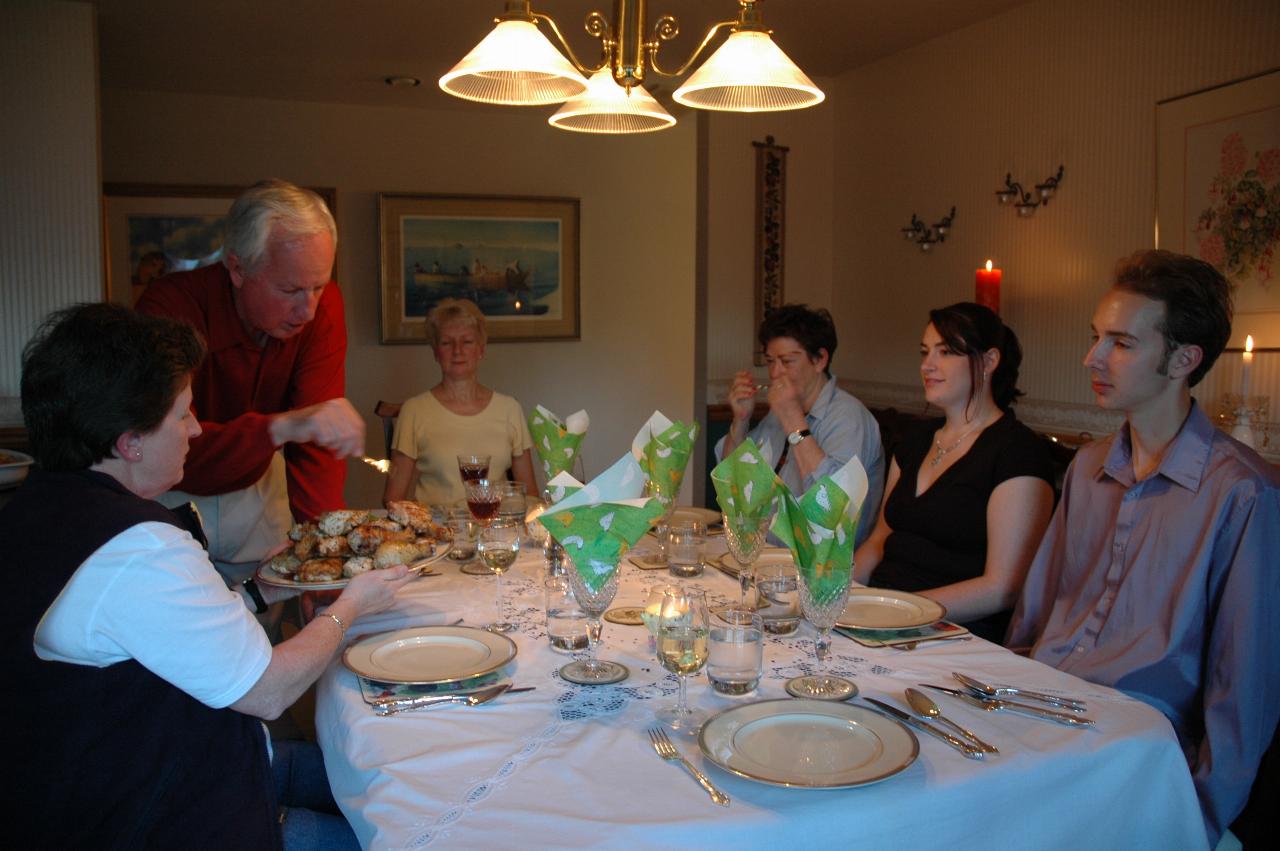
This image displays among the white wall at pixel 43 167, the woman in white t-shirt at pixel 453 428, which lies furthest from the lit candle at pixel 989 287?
the white wall at pixel 43 167

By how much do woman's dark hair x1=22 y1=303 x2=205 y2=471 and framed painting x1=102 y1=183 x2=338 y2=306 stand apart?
4266mm

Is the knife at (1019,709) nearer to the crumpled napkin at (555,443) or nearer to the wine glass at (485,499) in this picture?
the wine glass at (485,499)

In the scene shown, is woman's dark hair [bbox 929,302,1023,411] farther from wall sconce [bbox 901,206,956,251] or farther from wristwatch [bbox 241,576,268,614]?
wall sconce [bbox 901,206,956,251]

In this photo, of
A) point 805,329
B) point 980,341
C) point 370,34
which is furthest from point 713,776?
point 370,34

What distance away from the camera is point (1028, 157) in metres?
3.88

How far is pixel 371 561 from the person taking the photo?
1856 mm

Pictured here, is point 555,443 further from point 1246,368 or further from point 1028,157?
point 1028,157

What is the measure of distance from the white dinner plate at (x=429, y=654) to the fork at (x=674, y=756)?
1.02 feet

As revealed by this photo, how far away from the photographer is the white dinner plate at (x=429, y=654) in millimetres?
1477

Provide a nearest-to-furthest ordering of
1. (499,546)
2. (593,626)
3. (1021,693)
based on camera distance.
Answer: (1021,693)
(593,626)
(499,546)

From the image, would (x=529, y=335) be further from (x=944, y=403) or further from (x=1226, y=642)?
(x=1226, y=642)

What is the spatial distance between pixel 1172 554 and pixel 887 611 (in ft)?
1.60

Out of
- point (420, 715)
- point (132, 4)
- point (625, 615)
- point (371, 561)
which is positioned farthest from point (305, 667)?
point (132, 4)

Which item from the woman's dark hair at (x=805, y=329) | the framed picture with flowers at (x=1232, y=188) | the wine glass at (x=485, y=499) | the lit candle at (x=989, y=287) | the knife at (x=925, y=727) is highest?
the framed picture with flowers at (x=1232, y=188)
